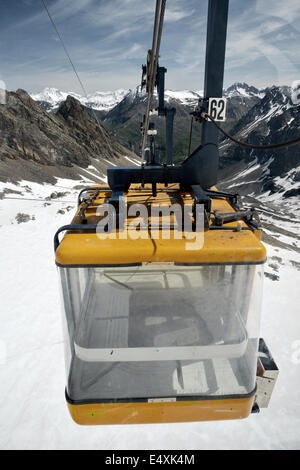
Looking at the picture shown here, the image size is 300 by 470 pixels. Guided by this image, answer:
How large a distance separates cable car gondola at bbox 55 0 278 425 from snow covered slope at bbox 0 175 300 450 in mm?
2115

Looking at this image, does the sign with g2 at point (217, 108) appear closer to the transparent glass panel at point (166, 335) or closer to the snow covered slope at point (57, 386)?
the transparent glass panel at point (166, 335)

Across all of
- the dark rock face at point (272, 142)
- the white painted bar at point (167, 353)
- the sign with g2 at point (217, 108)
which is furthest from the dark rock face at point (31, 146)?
the dark rock face at point (272, 142)

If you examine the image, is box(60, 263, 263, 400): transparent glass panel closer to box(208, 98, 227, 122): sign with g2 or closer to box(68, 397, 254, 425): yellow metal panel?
box(68, 397, 254, 425): yellow metal panel

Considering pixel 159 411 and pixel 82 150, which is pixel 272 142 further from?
pixel 159 411

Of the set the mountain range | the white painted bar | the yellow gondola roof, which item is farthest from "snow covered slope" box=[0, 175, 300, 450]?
the mountain range

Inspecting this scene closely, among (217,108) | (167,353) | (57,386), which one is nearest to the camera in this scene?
(167,353)

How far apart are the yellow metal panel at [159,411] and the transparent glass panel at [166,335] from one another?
0.36ft

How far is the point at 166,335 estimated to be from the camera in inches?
126

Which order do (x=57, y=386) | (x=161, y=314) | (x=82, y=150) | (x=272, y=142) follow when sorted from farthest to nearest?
(x=272, y=142) < (x=82, y=150) < (x=57, y=386) < (x=161, y=314)

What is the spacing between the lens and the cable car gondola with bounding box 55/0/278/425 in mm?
2846

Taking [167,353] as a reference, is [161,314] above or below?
above

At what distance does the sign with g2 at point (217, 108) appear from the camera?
13.1 feet

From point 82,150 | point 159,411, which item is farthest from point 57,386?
point 82,150

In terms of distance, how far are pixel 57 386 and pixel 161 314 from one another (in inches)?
157
